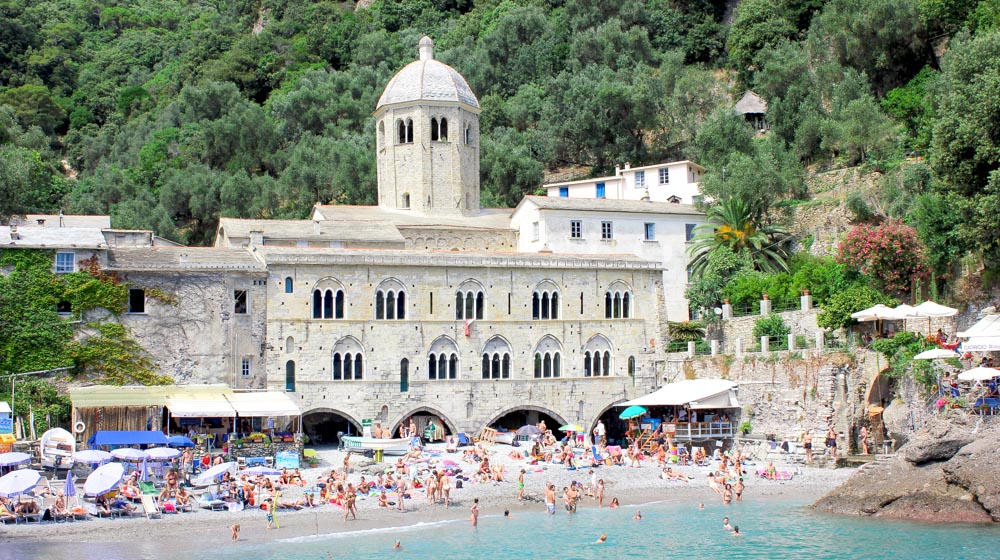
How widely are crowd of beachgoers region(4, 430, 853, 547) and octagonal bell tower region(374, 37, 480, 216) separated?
14.8 m

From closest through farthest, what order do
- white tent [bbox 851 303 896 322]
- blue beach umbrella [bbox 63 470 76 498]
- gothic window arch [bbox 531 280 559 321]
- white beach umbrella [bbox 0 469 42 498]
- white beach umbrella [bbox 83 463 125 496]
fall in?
white beach umbrella [bbox 0 469 42 498] → white beach umbrella [bbox 83 463 125 496] → blue beach umbrella [bbox 63 470 76 498] → white tent [bbox 851 303 896 322] → gothic window arch [bbox 531 280 559 321]

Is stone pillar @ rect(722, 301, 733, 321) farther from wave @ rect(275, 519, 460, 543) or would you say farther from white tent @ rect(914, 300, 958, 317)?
wave @ rect(275, 519, 460, 543)

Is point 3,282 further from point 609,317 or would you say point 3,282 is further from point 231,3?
point 231,3

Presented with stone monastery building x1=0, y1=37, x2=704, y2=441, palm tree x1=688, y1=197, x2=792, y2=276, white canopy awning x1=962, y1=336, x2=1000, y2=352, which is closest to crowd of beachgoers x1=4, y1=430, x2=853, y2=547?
stone monastery building x1=0, y1=37, x2=704, y2=441

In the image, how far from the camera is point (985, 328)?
37.8 metres

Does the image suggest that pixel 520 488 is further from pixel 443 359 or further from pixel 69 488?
pixel 69 488

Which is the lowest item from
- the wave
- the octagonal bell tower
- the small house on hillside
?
the wave

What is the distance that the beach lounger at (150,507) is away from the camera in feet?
106

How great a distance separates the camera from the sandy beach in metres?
30.6

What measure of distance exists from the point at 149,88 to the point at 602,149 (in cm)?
4868

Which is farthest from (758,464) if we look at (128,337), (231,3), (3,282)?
(231,3)

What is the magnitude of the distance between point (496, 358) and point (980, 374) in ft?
60.3

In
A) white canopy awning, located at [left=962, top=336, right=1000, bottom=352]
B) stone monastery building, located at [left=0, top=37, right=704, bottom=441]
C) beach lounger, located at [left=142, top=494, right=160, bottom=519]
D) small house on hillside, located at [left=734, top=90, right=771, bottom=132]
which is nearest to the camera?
beach lounger, located at [left=142, top=494, right=160, bottom=519]

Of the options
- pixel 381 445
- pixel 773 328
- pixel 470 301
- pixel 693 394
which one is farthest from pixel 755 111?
pixel 381 445
